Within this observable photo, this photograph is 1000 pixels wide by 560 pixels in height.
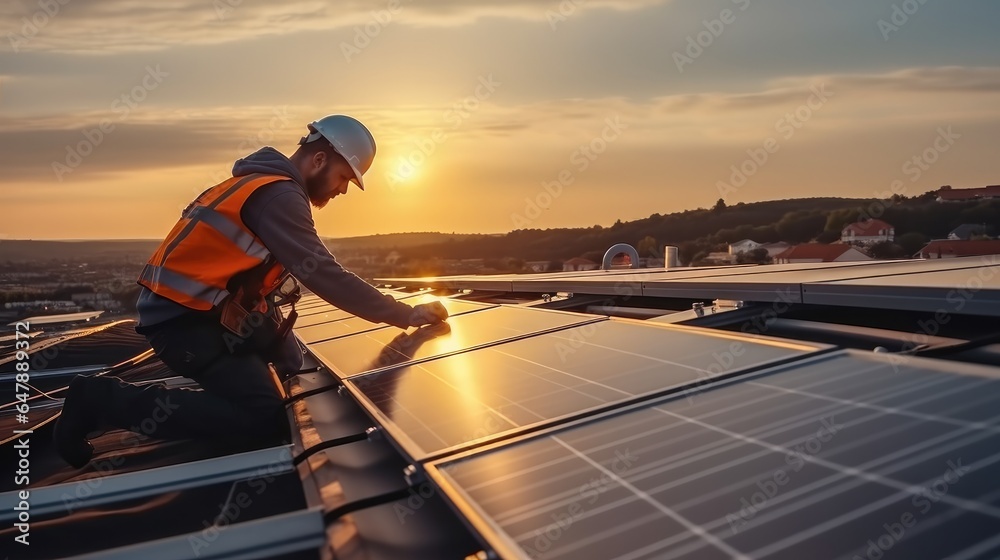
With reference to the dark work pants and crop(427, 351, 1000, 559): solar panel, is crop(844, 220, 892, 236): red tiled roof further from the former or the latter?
crop(427, 351, 1000, 559): solar panel

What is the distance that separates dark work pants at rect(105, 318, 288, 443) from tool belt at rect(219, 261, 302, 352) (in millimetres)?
94

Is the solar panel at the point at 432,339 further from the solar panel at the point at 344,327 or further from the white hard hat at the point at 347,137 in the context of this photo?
the white hard hat at the point at 347,137

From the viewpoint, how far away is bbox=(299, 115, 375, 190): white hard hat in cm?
523

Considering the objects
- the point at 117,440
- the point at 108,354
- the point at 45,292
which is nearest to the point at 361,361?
the point at 117,440

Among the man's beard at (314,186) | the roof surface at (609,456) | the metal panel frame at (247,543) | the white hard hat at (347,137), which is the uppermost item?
the white hard hat at (347,137)

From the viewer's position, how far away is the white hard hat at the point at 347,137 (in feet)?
17.2

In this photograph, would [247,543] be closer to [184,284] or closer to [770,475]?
[770,475]

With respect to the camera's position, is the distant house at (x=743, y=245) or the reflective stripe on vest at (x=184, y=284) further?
the distant house at (x=743, y=245)

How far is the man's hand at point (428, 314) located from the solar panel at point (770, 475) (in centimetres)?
303

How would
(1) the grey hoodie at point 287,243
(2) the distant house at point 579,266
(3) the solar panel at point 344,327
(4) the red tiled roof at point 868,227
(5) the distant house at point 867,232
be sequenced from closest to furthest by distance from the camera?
(1) the grey hoodie at point 287,243
(3) the solar panel at point 344,327
(2) the distant house at point 579,266
(5) the distant house at point 867,232
(4) the red tiled roof at point 868,227

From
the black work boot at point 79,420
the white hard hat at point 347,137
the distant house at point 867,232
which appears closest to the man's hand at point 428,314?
the white hard hat at point 347,137

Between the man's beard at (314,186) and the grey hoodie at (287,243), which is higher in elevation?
the man's beard at (314,186)

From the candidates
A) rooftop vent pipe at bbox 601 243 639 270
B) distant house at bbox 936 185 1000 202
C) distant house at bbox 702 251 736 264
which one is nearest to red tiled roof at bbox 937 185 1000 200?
distant house at bbox 936 185 1000 202

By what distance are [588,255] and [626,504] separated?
4471 centimetres
